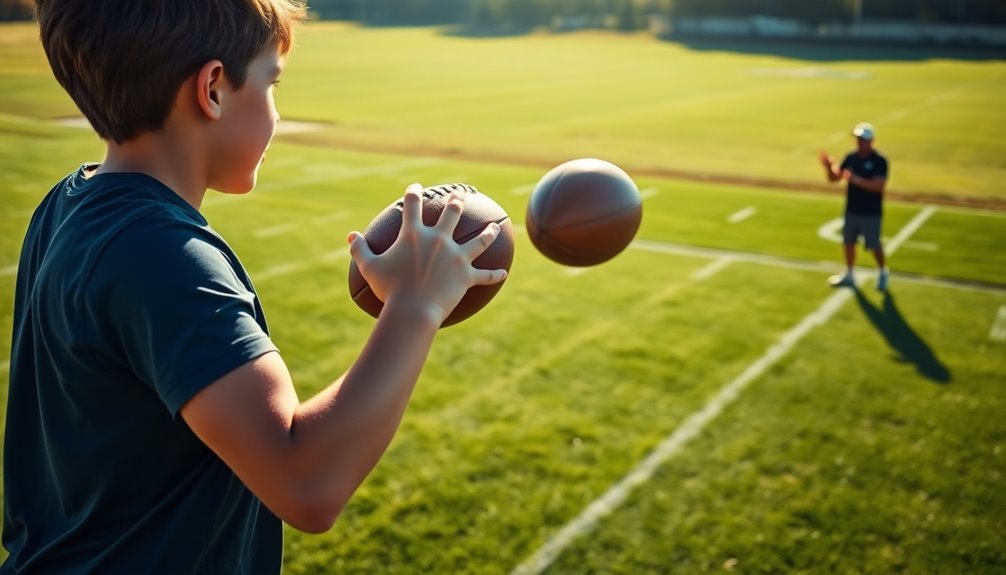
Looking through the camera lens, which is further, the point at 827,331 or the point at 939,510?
the point at 827,331

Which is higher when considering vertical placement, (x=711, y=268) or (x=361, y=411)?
(x=361, y=411)

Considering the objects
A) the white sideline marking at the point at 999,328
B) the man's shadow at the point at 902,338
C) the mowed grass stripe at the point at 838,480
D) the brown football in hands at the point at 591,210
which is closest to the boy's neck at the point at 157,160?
the brown football in hands at the point at 591,210

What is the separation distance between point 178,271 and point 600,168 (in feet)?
8.68

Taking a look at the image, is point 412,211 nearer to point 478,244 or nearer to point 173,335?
point 478,244

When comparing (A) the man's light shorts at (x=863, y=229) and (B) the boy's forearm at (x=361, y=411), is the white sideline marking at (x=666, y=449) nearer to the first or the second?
(A) the man's light shorts at (x=863, y=229)

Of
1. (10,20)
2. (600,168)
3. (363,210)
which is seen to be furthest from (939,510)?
(10,20)

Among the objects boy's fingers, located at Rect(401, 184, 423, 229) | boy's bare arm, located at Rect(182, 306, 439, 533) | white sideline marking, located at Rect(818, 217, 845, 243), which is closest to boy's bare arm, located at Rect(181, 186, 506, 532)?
boy's bare arm, located at Rect(182, 306, 439, 533)

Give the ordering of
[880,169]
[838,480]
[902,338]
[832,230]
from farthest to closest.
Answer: [832,230] < [880,169] < [902,338] < [838,480]

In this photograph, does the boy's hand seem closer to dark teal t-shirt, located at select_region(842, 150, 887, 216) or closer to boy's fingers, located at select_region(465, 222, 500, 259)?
boy's fingers, located at select_region(465, 222, 500, 259)

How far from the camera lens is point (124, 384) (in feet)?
5.58

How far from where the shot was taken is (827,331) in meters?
8.72

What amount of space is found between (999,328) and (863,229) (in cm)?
195

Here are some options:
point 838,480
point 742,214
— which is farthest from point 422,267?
point 742,214

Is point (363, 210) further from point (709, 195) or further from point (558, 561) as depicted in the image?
point (558, 561)
